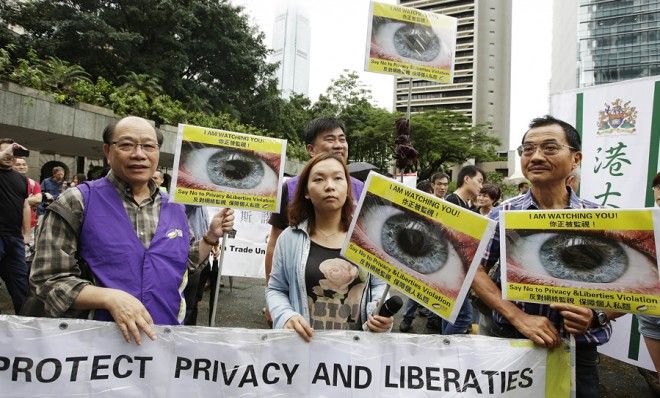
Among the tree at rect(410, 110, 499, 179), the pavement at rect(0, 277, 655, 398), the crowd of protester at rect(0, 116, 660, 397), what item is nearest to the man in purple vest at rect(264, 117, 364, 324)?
the crowd of protester at rect(0, 116, 660, 397)

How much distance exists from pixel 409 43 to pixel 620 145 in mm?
1981

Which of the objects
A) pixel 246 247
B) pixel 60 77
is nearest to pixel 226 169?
pixel 246 247

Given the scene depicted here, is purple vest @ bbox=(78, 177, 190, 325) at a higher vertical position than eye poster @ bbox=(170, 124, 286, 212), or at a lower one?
lower

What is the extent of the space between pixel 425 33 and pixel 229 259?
3579 millimetres

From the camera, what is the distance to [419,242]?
5.59ft

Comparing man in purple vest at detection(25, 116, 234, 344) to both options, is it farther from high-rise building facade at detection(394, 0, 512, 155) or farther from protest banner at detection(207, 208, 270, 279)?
high-rise building facade at detection(394, 0, 512, 155)

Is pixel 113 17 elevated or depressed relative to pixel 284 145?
elevated

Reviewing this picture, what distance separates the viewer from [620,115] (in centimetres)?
354

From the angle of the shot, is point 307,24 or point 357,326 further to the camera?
point 307,24

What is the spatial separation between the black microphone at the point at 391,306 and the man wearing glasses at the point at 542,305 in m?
0.43

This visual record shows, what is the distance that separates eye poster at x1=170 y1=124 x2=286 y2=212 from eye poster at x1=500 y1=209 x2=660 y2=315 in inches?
46.1

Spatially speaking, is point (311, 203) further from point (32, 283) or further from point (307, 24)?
point (307, 24)

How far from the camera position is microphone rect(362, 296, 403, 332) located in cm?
165

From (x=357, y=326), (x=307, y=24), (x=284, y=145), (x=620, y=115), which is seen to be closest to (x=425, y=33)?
(x=620, y=115)
